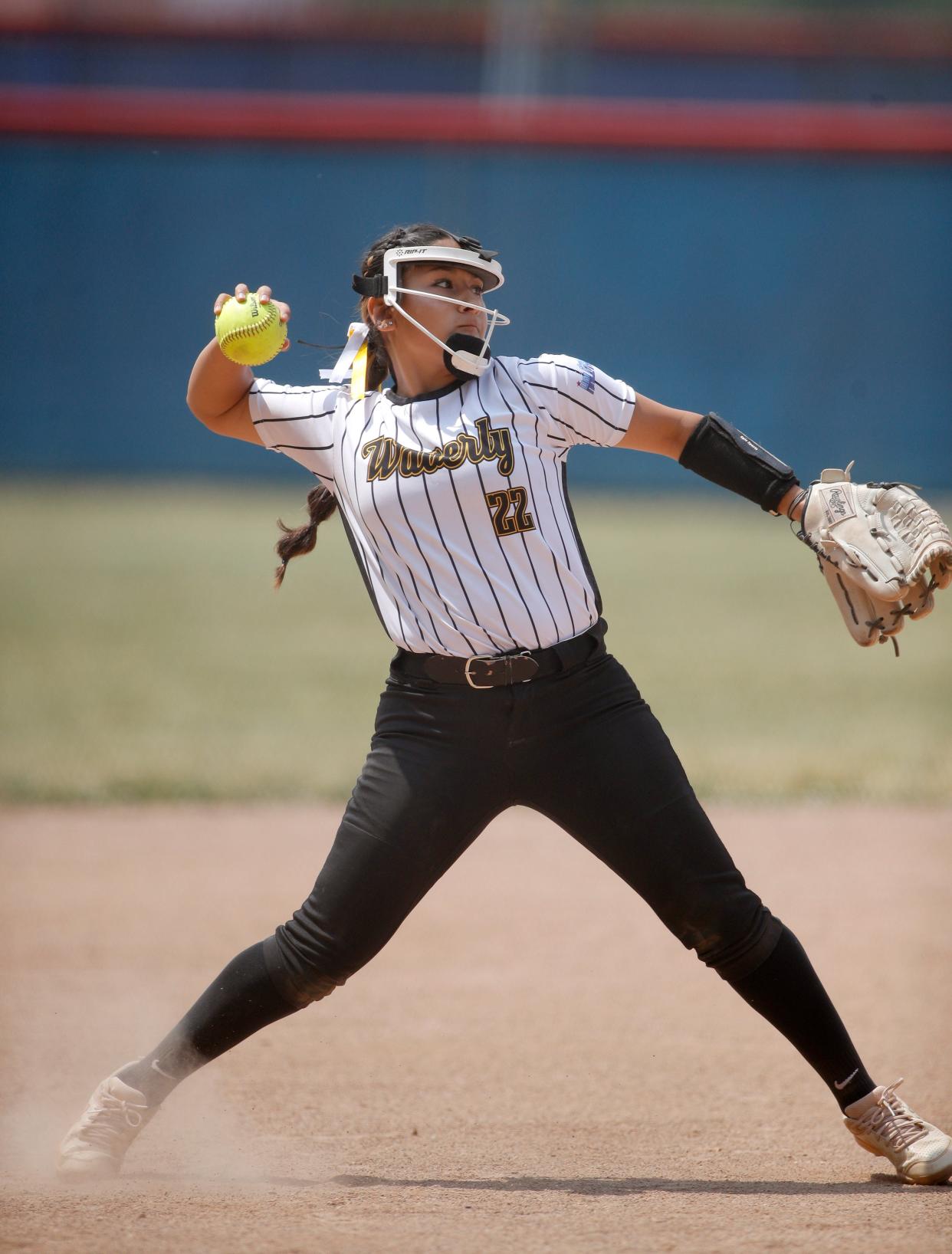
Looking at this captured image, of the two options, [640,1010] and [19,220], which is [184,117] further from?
[640,1010]

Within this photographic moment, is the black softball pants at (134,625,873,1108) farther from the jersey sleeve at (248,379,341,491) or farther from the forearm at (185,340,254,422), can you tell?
the forearm at (185,340,254,422)

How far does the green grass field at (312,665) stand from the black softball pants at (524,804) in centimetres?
428

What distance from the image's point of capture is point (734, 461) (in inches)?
121

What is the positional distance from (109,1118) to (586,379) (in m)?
1.83

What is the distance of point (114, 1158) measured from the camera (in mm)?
3088

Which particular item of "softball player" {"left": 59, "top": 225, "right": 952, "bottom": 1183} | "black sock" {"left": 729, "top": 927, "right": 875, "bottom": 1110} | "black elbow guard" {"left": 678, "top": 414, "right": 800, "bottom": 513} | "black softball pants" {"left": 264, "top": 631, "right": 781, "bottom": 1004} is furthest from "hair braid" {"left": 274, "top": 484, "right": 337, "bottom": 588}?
"black sock" {"left": 729, "top": 927, "right": 875, "bottom": 1110}

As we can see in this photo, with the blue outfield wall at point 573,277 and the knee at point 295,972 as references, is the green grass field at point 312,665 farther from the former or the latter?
the knee at point 295,972

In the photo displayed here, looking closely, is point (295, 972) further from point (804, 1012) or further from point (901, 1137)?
point (901, 1137)

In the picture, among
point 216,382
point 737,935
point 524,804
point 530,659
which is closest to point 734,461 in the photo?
point 530,659

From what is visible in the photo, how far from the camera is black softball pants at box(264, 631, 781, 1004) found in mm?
2904

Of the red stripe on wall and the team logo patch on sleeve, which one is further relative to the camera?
the red stripe on wall

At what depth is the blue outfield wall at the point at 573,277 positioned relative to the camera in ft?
64.4

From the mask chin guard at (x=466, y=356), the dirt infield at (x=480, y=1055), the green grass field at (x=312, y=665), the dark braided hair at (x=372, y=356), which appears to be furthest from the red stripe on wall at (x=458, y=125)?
the mask chin guard at (x=466, y=356)

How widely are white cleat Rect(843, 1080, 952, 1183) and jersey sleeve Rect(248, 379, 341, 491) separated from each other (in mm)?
1714
